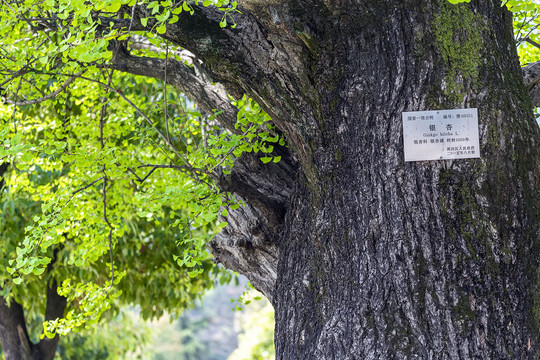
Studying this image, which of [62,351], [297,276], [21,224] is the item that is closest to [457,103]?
[297,276]

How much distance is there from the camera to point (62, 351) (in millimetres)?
10711

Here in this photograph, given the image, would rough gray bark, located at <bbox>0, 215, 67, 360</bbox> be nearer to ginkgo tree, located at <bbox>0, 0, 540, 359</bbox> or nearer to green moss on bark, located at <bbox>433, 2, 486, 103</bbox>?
ginkgo tree, located at <bbox>0, 0, 540, 359</bbox>

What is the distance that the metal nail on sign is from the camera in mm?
2727

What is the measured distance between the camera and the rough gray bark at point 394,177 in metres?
2.65

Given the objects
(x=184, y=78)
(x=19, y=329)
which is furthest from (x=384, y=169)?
(x=19, y=329)

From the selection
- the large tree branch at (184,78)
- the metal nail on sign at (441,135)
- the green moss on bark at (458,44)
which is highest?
the large tree branch at (184,78)

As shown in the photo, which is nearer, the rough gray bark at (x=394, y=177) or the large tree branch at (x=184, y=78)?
the rough gray bark at (x=394, y=177)

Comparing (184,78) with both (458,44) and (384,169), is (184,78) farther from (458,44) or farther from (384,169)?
(458,44)

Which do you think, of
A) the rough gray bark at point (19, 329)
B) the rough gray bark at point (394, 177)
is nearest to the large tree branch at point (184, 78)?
the rough gray bark at point (394, 177)

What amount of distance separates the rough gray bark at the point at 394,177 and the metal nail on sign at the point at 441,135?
0.12 feet

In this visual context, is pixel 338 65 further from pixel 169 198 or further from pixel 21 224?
pixel 21 224

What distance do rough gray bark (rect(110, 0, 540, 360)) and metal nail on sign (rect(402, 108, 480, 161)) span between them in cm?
4

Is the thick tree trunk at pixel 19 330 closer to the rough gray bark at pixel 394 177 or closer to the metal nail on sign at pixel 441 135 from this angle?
the rough gray bark at pixel 394 177

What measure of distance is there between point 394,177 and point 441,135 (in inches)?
11.3
